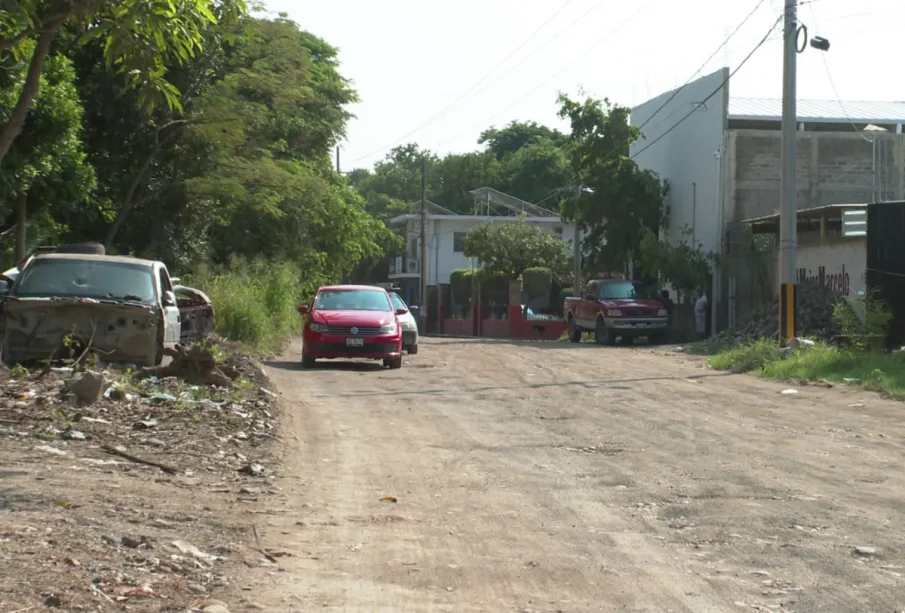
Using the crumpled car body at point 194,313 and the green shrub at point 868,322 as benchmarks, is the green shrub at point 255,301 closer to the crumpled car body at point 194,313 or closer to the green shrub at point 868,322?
the crumpled car body at point 194,313

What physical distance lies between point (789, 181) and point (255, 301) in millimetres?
12006

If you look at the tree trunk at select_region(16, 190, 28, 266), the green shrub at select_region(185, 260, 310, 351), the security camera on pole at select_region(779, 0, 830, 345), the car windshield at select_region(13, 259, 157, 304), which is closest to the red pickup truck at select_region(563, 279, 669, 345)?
the green shrub at select_region(185, 260, 310, 351)

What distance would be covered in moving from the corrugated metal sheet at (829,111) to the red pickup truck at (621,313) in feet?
28.5

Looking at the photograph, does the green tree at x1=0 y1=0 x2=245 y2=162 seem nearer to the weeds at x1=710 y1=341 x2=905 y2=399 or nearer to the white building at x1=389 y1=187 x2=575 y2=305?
the weeds at x1=710 y1=341 x2=905 y2=399

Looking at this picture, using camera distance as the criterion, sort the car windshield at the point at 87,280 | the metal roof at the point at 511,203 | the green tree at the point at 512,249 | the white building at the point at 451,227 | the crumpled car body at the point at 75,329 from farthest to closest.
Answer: the metal roof at the point at 511,203
the white building at the point at 451,227
the green tree at the point at 512,249
the car windshield at the point at 87,280
the crumpled car body at the point at 75,329

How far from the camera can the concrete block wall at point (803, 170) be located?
36.3m

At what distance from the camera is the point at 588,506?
8.06 m

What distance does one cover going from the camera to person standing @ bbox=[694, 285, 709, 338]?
35.4 m

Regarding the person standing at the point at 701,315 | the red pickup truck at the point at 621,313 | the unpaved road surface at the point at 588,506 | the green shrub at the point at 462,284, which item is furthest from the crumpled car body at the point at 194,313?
the green shrub at the point at 462,284

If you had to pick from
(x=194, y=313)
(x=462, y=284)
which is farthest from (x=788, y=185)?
(x=462, y=284)

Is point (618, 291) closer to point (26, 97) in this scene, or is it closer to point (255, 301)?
point (255, 301)

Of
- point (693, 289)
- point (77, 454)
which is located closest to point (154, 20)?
point (77, 454)

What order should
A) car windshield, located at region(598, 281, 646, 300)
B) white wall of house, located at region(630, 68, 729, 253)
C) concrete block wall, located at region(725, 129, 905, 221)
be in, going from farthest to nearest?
1. white wall of house, located at region(630, 68, 729, 253)
2. concrete block wall, located at region(725, 129, 905, 221)
3. car windshield, located at region(598, 281, 646, 300)

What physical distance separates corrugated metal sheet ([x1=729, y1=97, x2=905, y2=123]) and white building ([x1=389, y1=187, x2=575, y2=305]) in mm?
27792
